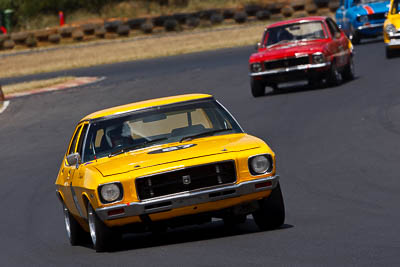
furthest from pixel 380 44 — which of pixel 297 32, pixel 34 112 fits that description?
pixel 34 112

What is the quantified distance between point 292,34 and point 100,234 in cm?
1336

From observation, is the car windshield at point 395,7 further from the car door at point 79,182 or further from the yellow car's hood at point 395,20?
the car door at point 79,182

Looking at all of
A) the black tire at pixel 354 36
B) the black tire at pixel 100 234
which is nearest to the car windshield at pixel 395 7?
the black tire at pixel 354 36

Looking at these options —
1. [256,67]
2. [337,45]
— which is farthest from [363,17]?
[256,67]

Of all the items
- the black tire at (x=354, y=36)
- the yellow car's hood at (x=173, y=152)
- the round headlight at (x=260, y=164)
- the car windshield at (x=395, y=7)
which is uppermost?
the yellow car's hood at (x=173, y=152)

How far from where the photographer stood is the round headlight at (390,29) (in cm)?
2317

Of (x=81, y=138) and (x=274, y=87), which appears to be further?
(x=274, y=87)

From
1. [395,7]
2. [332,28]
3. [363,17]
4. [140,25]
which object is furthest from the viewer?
[140,25]

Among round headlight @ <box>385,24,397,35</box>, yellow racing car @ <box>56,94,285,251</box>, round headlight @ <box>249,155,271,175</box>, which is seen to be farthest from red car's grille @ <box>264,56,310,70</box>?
round headlight @ <box>249,155,271,175</box>

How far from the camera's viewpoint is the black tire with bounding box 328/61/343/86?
66.7 ft

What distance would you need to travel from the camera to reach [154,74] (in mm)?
29281

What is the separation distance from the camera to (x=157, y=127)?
8992 mm

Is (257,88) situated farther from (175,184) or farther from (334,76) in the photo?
(175,184)

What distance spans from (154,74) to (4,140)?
1009cm
